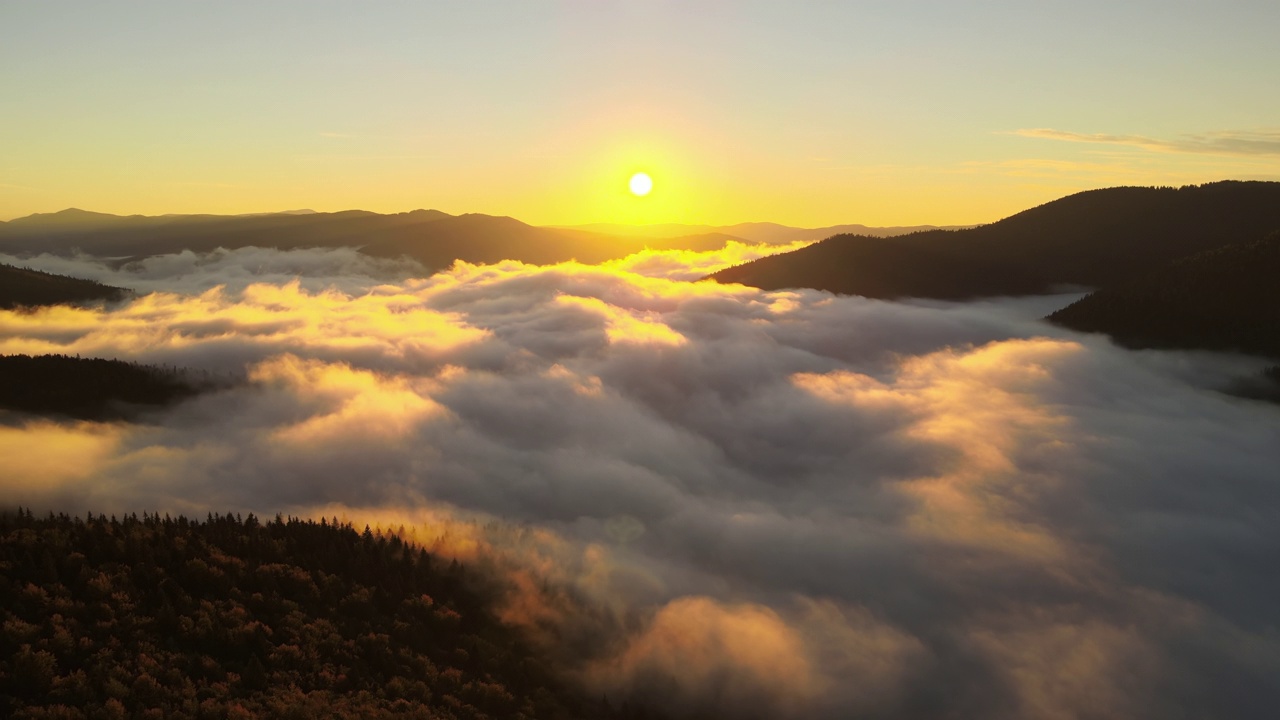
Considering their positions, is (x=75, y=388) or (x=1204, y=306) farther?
(x=1204, y=306)

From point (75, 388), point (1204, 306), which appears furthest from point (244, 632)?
point (1204, 306)

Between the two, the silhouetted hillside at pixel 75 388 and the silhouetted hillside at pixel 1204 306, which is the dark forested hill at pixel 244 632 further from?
the silhouetted hillside at pixel 1204 306

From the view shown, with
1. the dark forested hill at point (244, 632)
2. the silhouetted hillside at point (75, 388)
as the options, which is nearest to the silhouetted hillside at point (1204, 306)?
the dark forested hill at point (244, 632)

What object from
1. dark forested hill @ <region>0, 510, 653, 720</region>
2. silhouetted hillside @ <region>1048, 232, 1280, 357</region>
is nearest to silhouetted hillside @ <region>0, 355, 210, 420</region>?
dark forested hill @ <region>0, 510, 653, 720</region>

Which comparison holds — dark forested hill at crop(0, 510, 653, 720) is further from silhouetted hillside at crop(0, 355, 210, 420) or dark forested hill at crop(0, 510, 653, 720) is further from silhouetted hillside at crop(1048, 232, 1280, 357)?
silhouetted hillside at crop(1048, 232, 1280, 357)

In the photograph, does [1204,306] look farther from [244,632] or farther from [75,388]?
[75,388]

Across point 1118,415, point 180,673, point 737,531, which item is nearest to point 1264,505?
point 1118,415
